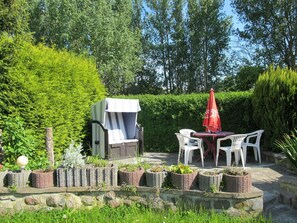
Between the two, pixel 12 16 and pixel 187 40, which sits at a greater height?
pixel 187 40

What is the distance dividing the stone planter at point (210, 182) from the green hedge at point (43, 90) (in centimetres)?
357

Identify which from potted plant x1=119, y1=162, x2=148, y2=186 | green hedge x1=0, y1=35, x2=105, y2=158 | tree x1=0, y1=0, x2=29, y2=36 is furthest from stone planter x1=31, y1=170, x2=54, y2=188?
tree x1=0, y1=0, x2=29, y2=36

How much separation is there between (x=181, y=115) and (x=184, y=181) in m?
4.98

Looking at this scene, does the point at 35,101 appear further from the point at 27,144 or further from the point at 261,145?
the point at 261,145

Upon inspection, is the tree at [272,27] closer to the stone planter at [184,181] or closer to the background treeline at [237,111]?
the background treeline at [237,111]

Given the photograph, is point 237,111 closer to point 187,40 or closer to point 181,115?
point 181,115

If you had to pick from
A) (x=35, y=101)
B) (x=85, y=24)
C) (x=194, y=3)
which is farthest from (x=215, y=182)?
(x=194, y=3)

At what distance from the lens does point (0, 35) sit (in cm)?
580

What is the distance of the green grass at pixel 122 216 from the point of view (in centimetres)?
359

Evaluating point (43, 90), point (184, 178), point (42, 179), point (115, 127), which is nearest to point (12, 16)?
point (43, 90)

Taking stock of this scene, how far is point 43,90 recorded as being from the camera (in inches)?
237

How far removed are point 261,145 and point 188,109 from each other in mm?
2227

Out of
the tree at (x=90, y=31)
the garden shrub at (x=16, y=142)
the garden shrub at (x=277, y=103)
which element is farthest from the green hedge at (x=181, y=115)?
the tree at (x=90, y=31)

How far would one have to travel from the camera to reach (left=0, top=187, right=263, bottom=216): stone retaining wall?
12.2ft
